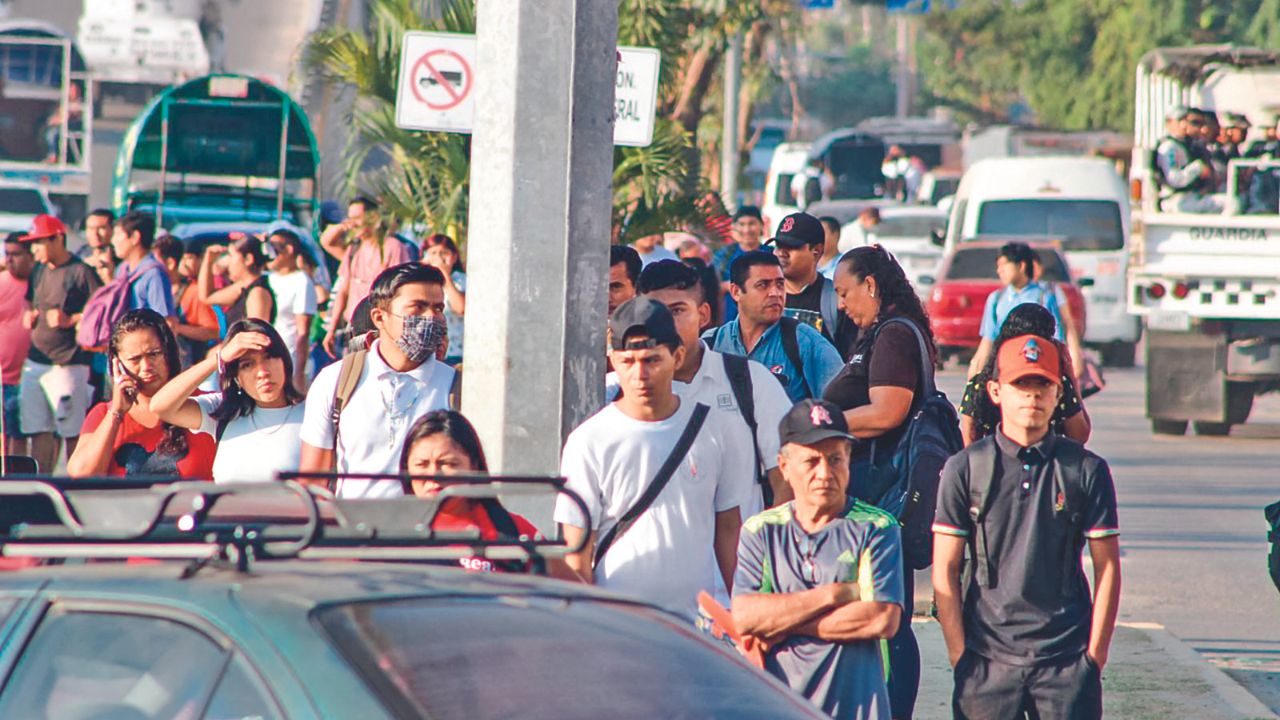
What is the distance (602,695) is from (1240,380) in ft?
48.1

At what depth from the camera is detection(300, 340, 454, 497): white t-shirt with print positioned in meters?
6.52

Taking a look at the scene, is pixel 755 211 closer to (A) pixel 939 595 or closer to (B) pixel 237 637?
(A) pixel 939 595

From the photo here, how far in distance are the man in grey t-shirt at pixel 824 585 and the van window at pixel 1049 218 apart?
69.6ft

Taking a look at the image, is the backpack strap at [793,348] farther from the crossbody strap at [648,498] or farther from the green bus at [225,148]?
the green bus at [225,148]

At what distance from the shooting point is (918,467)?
686cm

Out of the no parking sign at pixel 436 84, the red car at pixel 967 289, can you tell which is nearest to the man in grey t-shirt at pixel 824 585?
the no parking sign at pixel 436 84

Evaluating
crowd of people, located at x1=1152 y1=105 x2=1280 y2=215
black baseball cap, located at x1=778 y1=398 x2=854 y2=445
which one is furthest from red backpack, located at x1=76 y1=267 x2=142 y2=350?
crowd of people, located at x1=1152 y1=105 x2=1280 y2=215

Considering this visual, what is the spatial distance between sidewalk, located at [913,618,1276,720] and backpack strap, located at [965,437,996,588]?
223 centimetres

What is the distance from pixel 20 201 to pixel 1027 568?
27427mm

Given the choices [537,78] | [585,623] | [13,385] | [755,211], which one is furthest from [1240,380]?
[585,623]

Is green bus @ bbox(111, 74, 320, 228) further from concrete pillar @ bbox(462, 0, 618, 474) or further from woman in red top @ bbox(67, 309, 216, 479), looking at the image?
concrete pillar @ bbox(462, 0, 618, 474)

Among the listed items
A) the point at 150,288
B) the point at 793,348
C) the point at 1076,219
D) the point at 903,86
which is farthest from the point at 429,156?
the point at 903,86

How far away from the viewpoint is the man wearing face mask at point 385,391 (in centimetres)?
654

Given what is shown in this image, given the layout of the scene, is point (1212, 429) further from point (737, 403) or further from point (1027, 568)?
point (1027, 568)
